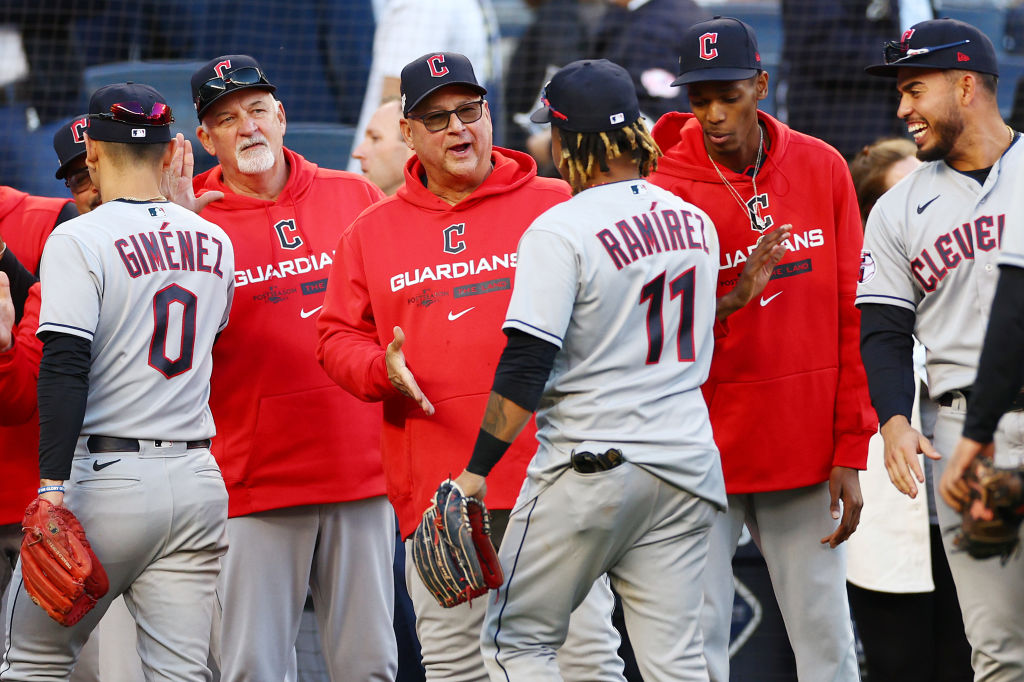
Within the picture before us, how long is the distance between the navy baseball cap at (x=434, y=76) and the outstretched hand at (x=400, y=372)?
0.68 m

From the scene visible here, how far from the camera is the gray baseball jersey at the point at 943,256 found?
3.23 metres

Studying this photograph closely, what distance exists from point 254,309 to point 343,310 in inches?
17.4

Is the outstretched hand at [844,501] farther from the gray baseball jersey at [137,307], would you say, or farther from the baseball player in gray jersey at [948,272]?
the gray baseball jersey at [137,307]

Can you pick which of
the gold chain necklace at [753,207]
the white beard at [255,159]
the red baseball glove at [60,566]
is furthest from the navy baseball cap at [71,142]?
the gold chain necklace at [753,207]

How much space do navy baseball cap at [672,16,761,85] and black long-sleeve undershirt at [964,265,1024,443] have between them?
115 cm

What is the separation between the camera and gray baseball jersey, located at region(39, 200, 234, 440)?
10.8 feet

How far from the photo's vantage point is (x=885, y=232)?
343 centimetres

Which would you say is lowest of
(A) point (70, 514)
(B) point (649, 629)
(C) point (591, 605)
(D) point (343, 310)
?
(C) point (591, 605)

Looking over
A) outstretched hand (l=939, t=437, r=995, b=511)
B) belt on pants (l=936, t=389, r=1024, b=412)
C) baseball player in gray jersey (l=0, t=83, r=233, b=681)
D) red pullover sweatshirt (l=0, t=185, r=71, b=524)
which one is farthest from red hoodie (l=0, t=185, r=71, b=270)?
outstretched hand (l=939, t=437, r=995, b=511)

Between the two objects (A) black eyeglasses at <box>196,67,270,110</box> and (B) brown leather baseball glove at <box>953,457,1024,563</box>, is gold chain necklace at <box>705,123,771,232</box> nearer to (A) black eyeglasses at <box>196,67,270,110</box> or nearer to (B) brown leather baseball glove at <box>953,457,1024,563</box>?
(B) brown leather baseball glove at <box>953,457,1024,563</box>

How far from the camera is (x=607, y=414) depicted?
120 inches

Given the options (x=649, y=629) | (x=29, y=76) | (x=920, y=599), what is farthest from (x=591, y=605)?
(x=29, y=76)

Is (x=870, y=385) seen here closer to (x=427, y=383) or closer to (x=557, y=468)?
(x=557, y=468)

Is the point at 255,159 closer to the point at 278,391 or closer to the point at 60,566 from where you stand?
the point at 278,391
